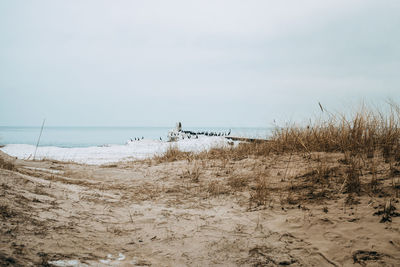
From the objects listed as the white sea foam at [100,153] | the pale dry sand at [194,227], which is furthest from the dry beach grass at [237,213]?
the white sea foam at [100,153]

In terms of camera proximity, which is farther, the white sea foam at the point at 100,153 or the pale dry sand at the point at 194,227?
the white sea foam at the point at 100,153

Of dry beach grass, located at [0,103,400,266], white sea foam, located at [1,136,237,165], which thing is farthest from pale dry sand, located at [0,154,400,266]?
white sea foam, located at [1,136,237,165]

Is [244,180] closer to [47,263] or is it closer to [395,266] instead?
[395,266]

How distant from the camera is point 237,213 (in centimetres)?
325

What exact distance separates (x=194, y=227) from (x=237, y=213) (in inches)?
26.1

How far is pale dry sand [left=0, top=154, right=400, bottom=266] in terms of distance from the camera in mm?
2068

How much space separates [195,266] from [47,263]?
3.47ft

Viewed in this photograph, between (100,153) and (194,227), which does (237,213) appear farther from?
(100,153)

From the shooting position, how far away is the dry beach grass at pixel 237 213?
2.13 metres

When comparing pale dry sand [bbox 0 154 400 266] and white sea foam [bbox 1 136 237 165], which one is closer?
pale dry sand [bbox 0 154 400 266]

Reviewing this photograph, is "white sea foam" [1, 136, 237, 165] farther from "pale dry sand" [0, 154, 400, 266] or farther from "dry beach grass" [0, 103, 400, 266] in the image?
"pale dry sand" [0, 154, 400, 266]

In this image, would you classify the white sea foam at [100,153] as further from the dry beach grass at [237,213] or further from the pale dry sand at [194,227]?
the pale dry sand at [194,227]

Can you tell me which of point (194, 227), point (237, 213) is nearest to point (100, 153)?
point (237, 213)

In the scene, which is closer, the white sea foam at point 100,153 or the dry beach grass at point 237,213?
the dry beach grass at point 237,213
